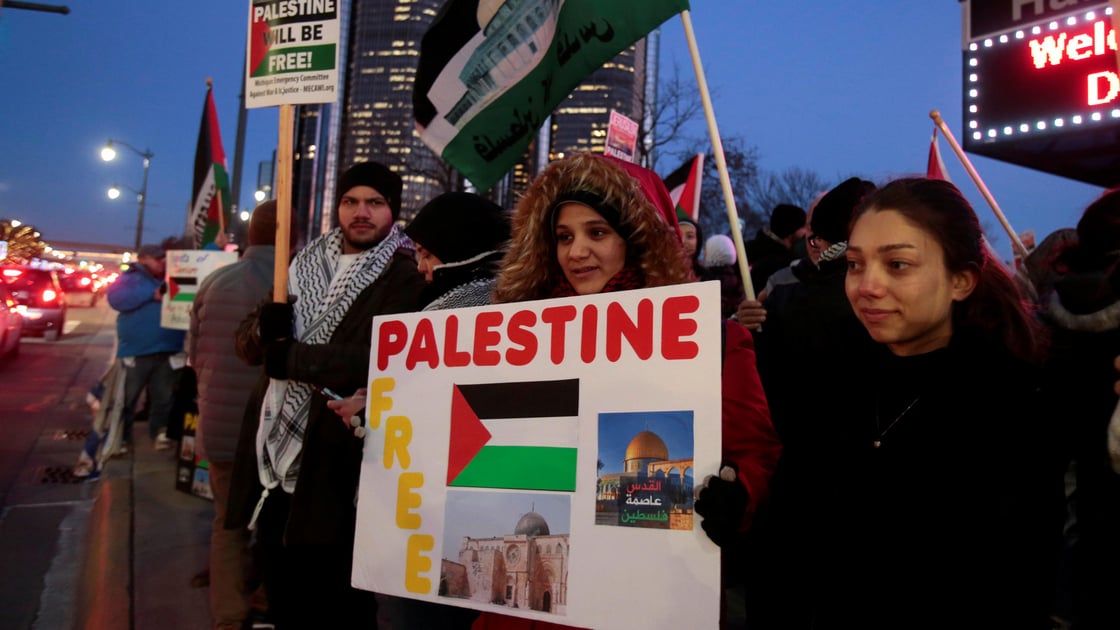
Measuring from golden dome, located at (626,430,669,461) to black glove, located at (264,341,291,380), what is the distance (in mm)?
1798

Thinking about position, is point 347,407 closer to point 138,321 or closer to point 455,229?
point 455,229

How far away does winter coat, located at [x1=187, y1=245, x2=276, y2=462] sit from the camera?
4.30 meters

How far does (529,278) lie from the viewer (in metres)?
2.52

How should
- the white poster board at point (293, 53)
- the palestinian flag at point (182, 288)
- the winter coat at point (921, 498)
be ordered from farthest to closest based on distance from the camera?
1. the palestinian flag at point (182, 288)
2. the white poster board at point (293, 53)
3. the winter coat at point (921, 498)

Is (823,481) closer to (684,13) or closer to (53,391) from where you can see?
(684,13)

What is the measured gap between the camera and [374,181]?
3592 mm

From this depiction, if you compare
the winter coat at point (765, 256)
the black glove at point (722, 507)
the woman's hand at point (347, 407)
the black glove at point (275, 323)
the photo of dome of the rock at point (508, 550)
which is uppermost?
the winter coat at point (765, 256)

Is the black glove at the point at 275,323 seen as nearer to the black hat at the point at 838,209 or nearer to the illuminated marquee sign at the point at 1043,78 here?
the black hat at the point at 838,209

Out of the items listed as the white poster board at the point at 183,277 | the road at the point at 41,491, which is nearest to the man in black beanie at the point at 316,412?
the road at the point at 41,491

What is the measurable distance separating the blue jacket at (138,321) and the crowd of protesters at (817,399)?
4.47m

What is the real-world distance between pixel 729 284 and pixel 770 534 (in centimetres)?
459

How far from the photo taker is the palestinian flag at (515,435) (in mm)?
1945

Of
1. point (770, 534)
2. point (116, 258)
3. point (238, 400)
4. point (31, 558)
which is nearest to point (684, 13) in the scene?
point (770, 534)

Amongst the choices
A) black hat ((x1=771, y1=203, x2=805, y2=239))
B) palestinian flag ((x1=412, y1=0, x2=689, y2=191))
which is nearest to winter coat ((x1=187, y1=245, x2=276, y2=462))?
palestinian flag ((x1=412, y1=0, x2=689, y2=191))
